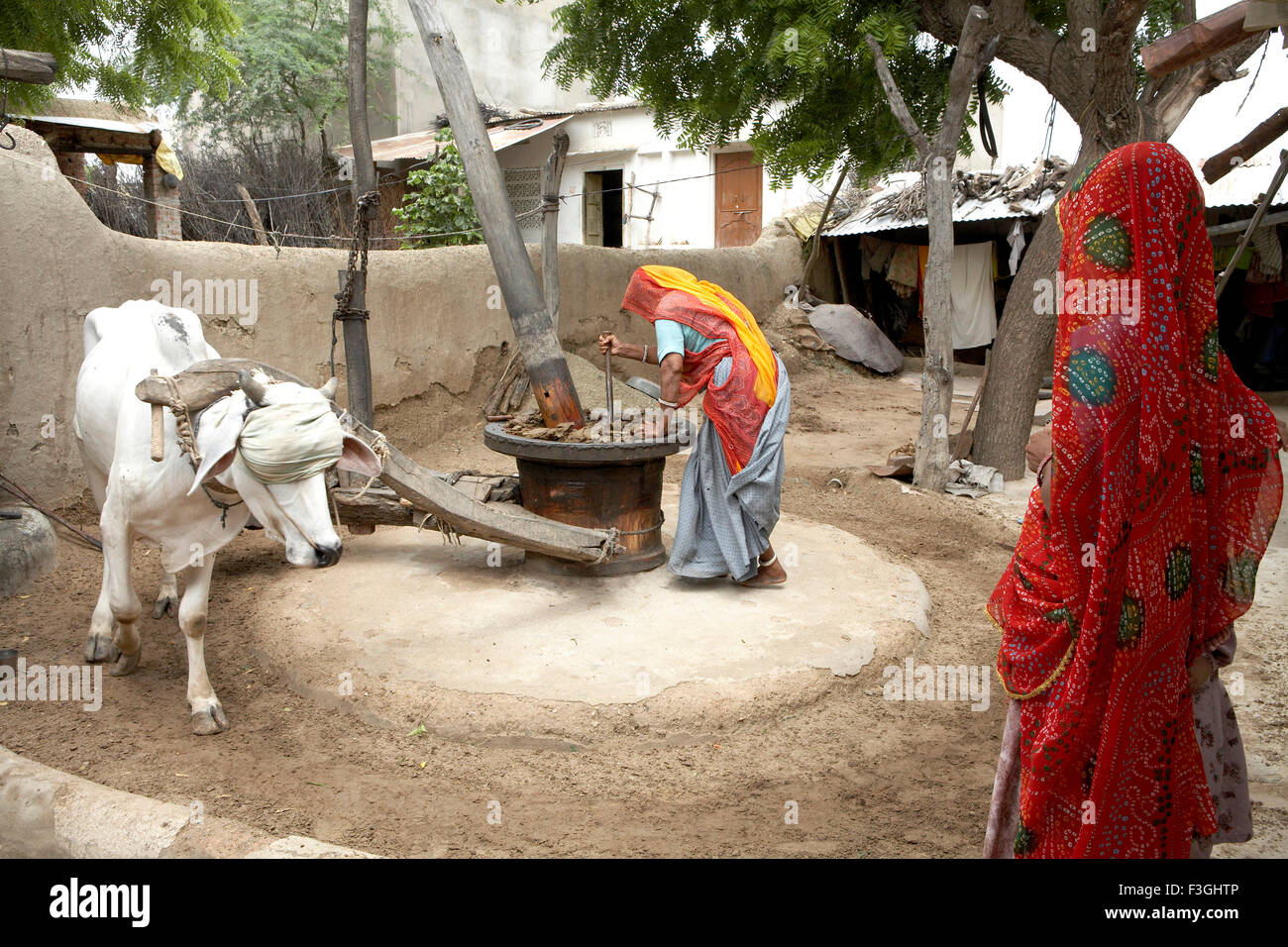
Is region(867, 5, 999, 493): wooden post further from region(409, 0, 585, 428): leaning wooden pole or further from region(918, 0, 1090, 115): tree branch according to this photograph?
region(409, 0, 585, 428): leaning wooden pole

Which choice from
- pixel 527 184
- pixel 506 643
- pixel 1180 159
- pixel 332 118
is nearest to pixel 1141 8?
pixel 1180 159

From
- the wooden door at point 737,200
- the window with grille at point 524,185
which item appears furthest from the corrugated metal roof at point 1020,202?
the window with grille at point 524,185

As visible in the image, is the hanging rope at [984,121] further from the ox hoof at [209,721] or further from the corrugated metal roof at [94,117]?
the corrugated metal roof at [94,117]

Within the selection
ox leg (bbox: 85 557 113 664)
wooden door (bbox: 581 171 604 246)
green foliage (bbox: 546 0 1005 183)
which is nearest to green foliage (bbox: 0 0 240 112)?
green foliage (bbox: 546 0 1005 183)

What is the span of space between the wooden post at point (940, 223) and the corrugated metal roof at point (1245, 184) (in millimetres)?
5402

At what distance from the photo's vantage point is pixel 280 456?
299 centimetres

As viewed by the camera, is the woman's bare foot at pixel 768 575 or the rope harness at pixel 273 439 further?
the woman's bare foot at pixel 768 575

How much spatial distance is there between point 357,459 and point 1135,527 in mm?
2443

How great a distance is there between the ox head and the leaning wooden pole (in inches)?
73.0

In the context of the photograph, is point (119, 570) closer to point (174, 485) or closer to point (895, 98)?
point (174, 485)

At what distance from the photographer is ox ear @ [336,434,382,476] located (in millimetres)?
3355

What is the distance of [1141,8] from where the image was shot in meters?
5.76

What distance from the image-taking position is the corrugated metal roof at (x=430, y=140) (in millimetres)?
16109

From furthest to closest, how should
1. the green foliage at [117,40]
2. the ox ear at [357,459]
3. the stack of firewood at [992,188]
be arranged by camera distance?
the stack of firewood at [992,188]
the green foliage at [117,40]
the ox ear at [357,459]
